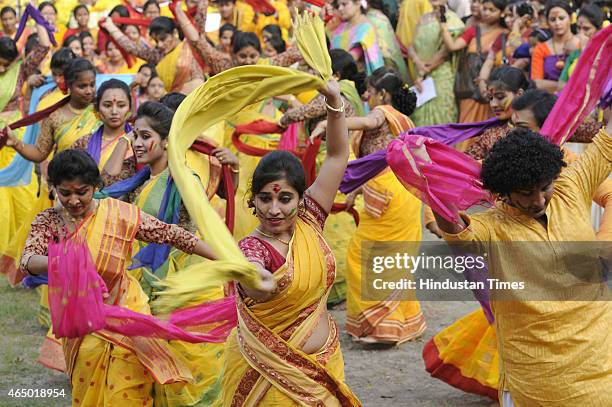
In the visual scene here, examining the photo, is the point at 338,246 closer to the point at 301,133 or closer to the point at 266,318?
the point at 301,133

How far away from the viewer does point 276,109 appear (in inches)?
397

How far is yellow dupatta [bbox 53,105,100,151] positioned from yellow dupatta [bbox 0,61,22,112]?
3.04 metres

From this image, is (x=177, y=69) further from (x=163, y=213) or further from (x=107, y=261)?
(x=107, y=261)

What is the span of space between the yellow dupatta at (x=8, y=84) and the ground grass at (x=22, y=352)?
1793 millimetres

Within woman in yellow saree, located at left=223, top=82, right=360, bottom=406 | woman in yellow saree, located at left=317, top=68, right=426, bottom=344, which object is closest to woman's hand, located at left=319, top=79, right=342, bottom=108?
woman in yellow saree, located at left=223, top=82, right=360, bottom=406

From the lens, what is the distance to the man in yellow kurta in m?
4.21

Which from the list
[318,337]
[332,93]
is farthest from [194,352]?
[332,93]

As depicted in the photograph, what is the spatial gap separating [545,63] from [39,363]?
5.72m

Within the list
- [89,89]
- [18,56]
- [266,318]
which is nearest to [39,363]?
[89,89]

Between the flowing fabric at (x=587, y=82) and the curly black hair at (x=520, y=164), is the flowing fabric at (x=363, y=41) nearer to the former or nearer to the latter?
the flowing fabric at (x=587, y=82)

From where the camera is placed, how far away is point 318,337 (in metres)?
4.48

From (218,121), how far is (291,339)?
0.87 meters

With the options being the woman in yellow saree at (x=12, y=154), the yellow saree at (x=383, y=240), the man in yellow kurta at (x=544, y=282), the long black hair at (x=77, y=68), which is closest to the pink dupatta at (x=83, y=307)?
the man in yellow kurta at (x=544, y=282)

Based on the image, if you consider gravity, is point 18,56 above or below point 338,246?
above
